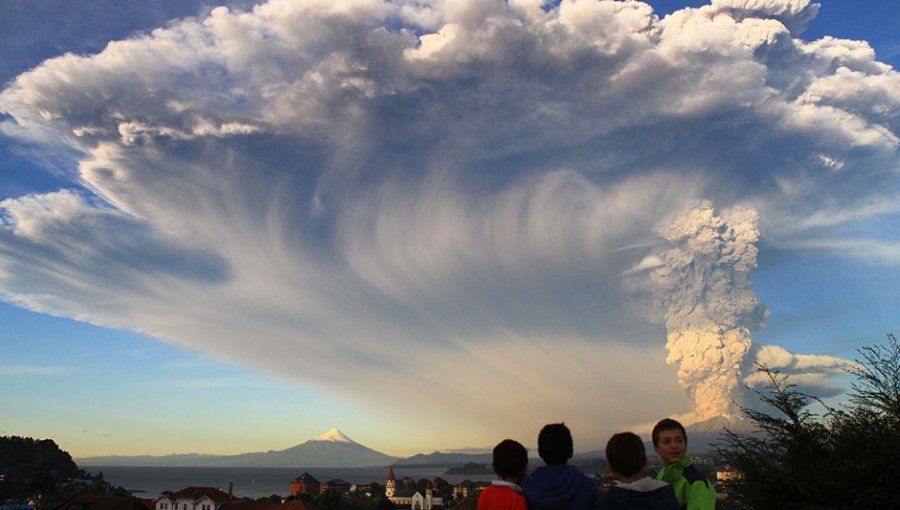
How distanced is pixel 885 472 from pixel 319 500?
103556 millimetres

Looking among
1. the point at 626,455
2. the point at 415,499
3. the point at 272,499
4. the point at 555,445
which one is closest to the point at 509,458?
the point at 555,445

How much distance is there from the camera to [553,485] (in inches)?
187

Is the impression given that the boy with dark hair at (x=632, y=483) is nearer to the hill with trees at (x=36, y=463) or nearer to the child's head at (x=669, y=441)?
the child's head at (x=669, y=441)

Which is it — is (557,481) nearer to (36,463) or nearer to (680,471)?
(680,471)

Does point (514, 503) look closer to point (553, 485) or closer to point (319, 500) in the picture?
point (553, 485)

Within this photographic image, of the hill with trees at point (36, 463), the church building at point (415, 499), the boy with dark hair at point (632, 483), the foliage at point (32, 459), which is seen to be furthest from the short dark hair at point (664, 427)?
the foliage at point (32, 459)

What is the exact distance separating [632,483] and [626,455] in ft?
0.69

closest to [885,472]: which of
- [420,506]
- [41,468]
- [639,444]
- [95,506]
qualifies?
[639,444]

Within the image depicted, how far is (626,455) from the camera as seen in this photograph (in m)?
4.66

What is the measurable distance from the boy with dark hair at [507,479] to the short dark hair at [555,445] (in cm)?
22

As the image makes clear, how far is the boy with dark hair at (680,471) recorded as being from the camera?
4.95 metres

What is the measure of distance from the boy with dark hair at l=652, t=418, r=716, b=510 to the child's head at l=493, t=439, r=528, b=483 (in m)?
1.20

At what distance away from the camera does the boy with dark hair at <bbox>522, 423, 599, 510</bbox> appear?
466 cm

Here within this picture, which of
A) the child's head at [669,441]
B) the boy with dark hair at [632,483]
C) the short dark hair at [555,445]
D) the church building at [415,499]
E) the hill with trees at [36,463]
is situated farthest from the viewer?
the hill with trees at [36,463]
